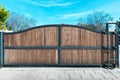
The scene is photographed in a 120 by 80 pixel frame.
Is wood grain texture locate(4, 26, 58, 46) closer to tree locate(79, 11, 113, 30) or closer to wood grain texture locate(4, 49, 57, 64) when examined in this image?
wood grain texture locate(4, 49, 57, 64)

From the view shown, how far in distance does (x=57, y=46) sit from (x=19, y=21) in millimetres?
26649

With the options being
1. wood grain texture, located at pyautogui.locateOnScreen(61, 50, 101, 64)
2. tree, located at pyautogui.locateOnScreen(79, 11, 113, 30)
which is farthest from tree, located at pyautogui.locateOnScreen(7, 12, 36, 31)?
wood grain texture, located at pyautogui.locateOnScreen(61, 50, 101, 64)

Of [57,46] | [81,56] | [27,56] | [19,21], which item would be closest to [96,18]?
[19,21]

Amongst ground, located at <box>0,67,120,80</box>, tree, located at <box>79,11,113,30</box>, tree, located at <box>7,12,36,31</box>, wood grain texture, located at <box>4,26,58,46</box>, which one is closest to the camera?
ground, located at <box>0,67,120,80</box>

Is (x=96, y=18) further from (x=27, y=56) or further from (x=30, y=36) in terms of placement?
(x=27, y=56)

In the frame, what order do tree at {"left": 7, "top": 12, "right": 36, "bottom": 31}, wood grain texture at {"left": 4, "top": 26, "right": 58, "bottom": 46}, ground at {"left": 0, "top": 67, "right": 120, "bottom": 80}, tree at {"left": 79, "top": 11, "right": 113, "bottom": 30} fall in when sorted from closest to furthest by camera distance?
1. ground at {"left": 0, "top": 67, "right": 120, "bottom": 80}
2. wood grain texture at {"left": 4, "top": 26, "right": 58, "bottom": 46}
3. tree at {"left": 7, "top": 12, "right": 36, "bottom": 31}
4. tree at {"left": 79, "top": 11, "right": 113, "bottom": 30}

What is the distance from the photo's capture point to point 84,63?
10.9 m

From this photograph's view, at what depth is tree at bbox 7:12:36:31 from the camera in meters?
35.7

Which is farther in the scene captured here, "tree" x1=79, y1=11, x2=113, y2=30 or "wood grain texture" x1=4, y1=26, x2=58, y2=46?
"tree" x1=79, y1=11, x2=113, y2=30

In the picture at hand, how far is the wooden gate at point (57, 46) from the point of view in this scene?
1083cm

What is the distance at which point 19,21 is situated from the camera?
119 feet

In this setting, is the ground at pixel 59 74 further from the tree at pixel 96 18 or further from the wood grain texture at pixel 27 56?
the tree at pixel 96 18

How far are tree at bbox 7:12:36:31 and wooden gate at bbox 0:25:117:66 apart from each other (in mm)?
24985

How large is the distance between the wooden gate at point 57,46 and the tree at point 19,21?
82.0ft
